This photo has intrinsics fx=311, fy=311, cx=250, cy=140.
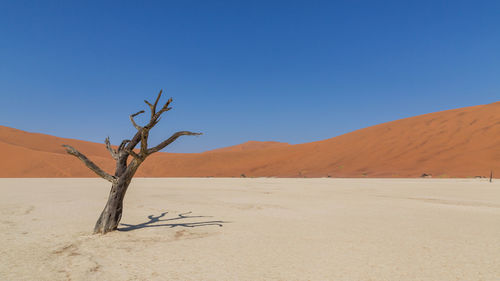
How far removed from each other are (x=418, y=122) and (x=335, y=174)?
19157mm

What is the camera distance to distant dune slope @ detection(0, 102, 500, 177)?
3036cm

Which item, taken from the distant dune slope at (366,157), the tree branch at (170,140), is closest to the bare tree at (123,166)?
the tree branch at (170,140)

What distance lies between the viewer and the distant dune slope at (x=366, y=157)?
30359 millimetres

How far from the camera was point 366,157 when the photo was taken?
1489 inches
